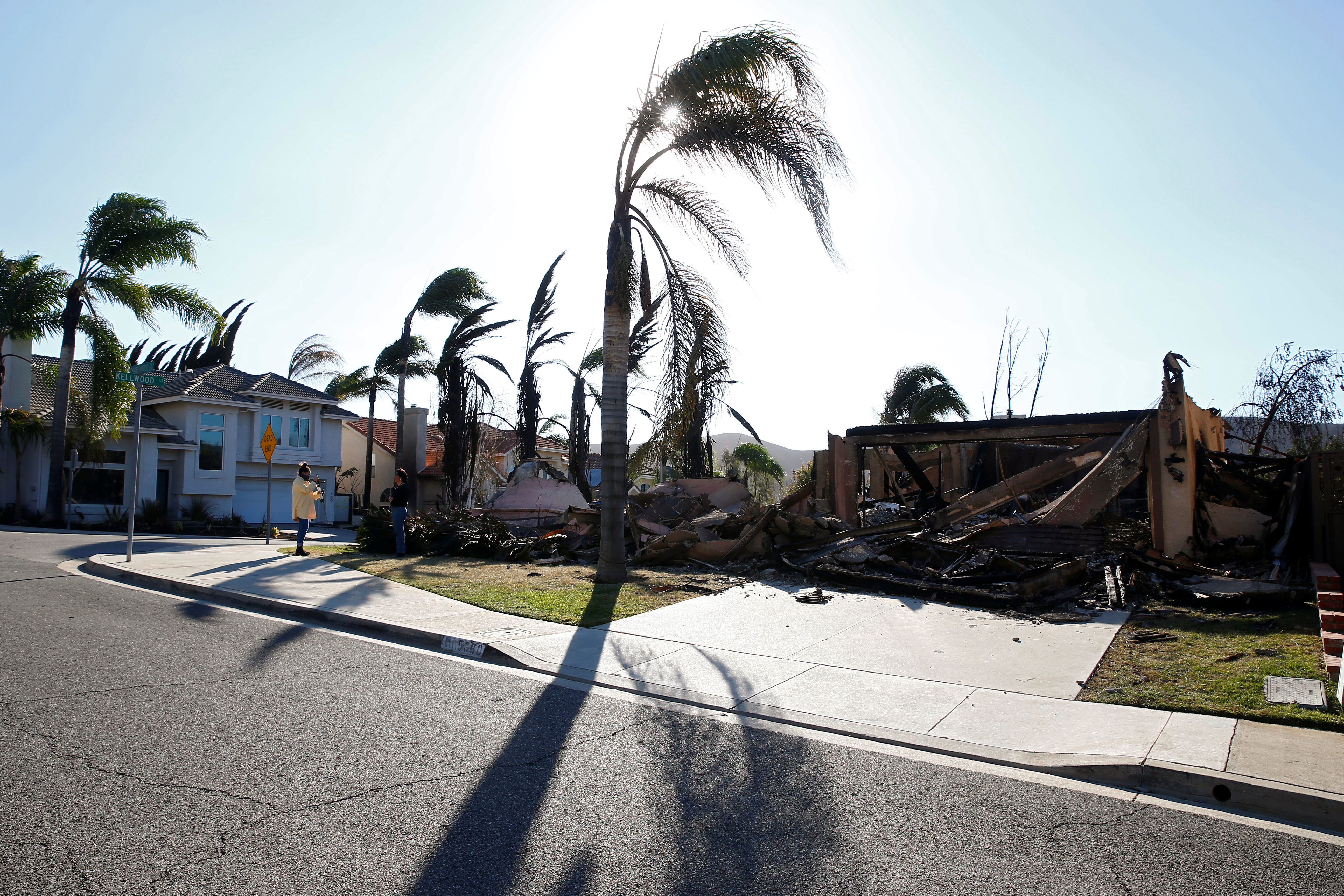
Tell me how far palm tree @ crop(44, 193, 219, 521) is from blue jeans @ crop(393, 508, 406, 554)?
16474 millimetres

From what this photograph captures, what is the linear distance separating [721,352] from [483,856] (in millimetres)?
9149

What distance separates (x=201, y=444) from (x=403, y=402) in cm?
956

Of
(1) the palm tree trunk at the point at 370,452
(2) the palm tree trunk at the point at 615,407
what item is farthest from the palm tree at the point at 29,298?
(2) the palm tree trunk at the point at 615,407

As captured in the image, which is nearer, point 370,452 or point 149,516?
point 149,516

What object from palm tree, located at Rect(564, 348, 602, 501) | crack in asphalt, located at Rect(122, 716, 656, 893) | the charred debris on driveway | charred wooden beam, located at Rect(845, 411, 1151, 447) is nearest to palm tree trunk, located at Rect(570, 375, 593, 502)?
palm tree, located at Rect(564, 348, 602, 501)

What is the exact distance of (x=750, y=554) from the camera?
1295cm

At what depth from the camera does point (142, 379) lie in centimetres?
1323

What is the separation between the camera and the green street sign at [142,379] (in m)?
13.1

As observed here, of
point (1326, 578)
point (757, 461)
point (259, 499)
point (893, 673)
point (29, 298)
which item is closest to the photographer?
point (893, 673)

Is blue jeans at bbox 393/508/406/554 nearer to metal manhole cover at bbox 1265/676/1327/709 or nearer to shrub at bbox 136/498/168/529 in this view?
metal manhole cover at bbox 1265/676/1327/709

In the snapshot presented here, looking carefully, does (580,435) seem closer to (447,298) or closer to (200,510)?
(447,298)

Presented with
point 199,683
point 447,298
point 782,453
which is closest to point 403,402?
point 447,298

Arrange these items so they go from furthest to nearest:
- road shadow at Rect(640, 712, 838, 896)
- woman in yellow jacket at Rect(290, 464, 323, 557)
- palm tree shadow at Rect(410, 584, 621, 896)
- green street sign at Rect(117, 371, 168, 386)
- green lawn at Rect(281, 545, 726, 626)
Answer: woman in yellow jacket at Rect(290, 464, 323, 557) < green street sign at Rect(117, 371, 168, 386) < green lawn at Rect(281, 545, 726, 626) < road shadow at Rect(640, 712, 838, 896) < palm tree shadow at Rect(410, 584, 621, 896)

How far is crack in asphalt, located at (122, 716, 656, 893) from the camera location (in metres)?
Answer: 3.29
